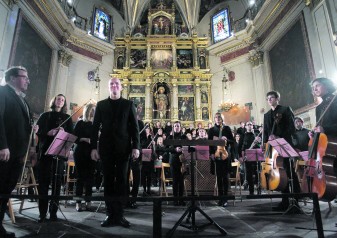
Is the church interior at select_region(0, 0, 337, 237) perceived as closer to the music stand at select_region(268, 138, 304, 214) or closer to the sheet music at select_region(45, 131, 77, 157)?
the music stand at select_region(268, 138, 304, 214)

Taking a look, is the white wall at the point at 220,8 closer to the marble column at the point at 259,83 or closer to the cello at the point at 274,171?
the marble column at the point at 259,83

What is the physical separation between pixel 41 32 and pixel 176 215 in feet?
37.8

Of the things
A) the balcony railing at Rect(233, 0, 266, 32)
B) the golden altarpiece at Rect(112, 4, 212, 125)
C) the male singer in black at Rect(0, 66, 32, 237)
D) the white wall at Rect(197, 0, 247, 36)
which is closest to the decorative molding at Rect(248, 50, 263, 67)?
the balcony railing at Rect(233, 0, 266, 32)

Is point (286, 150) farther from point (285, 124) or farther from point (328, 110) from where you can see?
point (328, 110)

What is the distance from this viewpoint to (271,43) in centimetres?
Answer: 1237

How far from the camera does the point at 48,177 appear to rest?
10.4 ft

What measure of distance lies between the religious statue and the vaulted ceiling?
18.2 ft

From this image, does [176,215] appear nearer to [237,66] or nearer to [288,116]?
[288,116]

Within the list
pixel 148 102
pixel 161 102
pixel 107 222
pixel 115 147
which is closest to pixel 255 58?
pixel 161 102

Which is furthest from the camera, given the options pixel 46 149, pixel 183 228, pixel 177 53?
pixel 177 53

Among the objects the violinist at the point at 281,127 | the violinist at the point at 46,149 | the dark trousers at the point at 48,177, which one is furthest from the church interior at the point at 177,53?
the dark trousers at the point at 48,177

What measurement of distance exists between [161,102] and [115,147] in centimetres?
1238

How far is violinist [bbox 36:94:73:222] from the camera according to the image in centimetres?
311

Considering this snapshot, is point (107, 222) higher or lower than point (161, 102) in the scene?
lower
